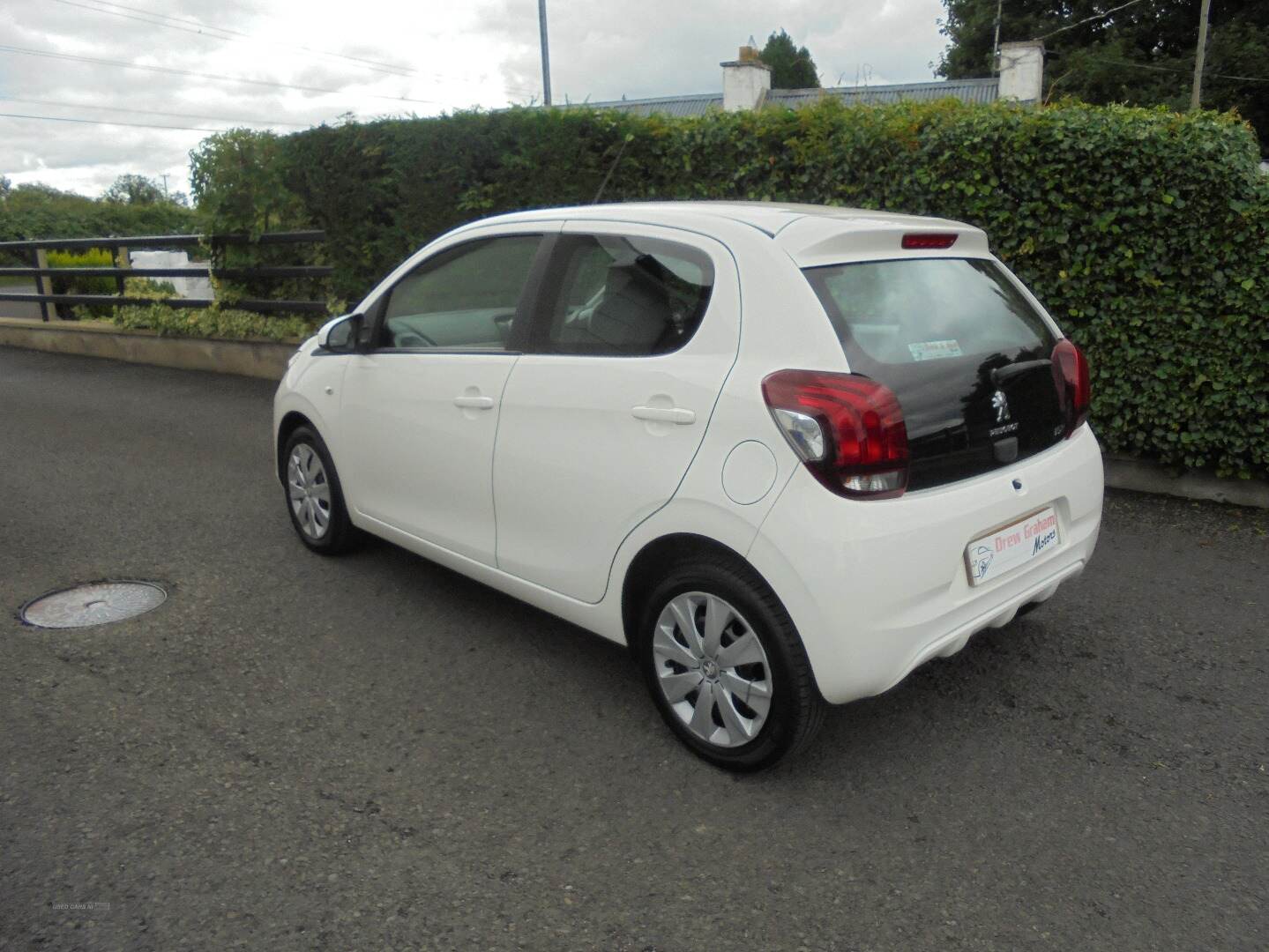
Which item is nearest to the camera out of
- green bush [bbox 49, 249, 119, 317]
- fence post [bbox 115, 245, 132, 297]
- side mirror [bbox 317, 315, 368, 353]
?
side mirror [bbox 317, 315, 368, 353]

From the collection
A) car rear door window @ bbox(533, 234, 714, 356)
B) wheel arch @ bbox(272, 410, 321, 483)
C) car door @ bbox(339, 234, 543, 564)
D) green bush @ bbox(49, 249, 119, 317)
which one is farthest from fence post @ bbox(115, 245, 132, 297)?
car rear door window @ bbox(533, 234, 714, 356)

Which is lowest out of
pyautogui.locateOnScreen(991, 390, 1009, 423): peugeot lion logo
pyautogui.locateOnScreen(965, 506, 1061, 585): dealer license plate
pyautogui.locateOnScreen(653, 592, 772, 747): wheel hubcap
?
pyautogui.locateOnScreen(653, 592, 772, 747): wheel hubcap

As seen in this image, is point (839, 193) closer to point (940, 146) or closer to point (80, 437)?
point (940, 146)

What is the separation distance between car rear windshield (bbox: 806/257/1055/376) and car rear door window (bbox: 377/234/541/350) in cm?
133

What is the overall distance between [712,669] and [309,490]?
278 cm

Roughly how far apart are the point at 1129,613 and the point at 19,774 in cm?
431

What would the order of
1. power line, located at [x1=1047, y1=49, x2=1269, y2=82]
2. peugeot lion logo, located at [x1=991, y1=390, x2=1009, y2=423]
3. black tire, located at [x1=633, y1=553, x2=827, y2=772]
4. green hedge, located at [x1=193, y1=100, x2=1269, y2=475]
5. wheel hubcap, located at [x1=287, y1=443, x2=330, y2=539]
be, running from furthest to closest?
power line, located at [x1=1047, y1=49, x2=1269, y2=82], green hedge, located at [x1=193, y1=100, x2=1269, y2=475], wheel hubcap, located at [x1=287, y1=443, x2=330, y2=539], peugeot lion logo, located at [x1=991, y1=390, x2=1009, y2=423], black tire, located at [x1=633, y1=553, x2=827, y2=772]

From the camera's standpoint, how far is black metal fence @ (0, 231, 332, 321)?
1120 cm

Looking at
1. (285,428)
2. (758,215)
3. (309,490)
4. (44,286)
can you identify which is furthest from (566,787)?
(44,286)

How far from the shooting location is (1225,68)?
3703 centimetres

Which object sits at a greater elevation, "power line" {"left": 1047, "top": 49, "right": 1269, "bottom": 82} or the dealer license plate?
"power line" {"left": 1047, "top": 49, "right": 1269, "bottom": 82}

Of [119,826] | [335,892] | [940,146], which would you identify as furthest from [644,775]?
[940,146]

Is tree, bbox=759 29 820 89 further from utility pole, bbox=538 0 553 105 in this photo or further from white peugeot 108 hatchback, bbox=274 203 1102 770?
white peugeot 108 hatchback, bbox=274 203 1102 770

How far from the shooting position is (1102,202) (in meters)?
6.01
